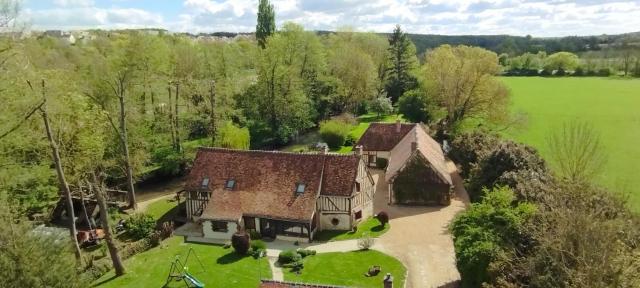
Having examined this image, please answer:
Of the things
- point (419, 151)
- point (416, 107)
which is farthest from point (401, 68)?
point (419, 151)

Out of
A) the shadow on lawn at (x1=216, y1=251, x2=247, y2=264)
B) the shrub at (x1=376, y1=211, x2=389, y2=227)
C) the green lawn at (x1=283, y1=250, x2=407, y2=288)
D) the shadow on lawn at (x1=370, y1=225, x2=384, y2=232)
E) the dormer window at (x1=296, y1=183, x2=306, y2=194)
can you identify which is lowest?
the green lawn at (x1=283, y1=250, x2=407, y2=288)

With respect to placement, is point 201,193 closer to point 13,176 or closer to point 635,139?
point 13,176

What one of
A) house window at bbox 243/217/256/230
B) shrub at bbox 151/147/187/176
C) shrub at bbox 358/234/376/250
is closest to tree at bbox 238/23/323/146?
shrub at bbox 151/147/187/176

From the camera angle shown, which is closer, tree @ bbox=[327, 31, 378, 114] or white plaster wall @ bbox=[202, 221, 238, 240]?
white plaster wall @ bbox=[202, 221, 238, 240]

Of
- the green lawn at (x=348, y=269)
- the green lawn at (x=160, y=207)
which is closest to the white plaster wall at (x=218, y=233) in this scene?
the green lawn at (x=348, y=269)

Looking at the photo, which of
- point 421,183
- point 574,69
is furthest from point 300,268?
point 574,69

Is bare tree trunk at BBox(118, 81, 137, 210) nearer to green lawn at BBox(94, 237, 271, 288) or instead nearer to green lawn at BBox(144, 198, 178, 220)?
green lawn at BBox(144, 198, 178, 220)
